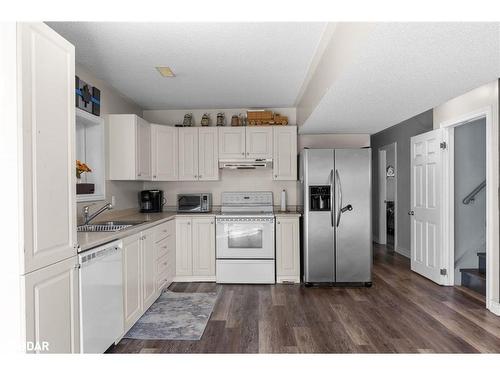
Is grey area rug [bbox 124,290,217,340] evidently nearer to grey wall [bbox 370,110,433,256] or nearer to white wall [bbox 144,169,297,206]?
white wall [bbox 144,169,297,206]

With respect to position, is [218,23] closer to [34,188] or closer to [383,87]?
[383,87]

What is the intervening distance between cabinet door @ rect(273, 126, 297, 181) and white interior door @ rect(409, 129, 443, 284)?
5.60 ft

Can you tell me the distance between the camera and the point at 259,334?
272 centimetres

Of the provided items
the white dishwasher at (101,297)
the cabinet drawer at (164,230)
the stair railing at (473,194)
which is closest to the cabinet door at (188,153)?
the cabinet drawer at (164,230)

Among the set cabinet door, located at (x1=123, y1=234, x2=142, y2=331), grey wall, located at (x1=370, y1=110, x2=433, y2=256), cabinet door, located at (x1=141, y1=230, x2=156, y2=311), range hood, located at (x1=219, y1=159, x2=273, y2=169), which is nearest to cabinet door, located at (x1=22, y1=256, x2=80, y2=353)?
cabinet door, located at (x1=123, y1=234, x2=142, y2=331)

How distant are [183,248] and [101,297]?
82.4 inches

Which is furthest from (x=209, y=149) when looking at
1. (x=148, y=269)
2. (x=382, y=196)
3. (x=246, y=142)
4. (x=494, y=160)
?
(x=382, y=196)

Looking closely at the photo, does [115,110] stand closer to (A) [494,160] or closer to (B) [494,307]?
(A) [494,160]

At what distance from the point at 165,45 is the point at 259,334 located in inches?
99.0

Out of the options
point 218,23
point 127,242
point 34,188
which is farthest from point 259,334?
point 218,23

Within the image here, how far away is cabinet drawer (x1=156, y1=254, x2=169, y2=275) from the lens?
11.7 ft

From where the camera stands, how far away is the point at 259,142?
4566mm

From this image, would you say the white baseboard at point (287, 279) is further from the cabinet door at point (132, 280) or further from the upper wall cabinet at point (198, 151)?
the cabinet door at point (132, 280)
